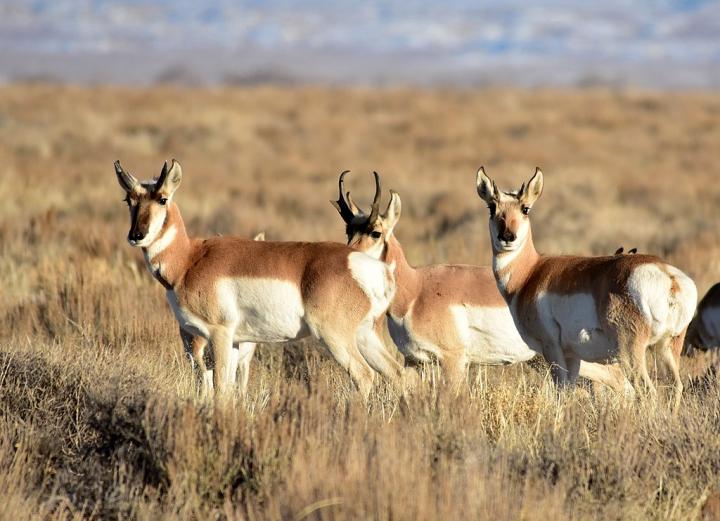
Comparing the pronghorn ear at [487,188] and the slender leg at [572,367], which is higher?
the pronghorn ear at [487,188]

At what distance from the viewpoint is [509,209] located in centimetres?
696

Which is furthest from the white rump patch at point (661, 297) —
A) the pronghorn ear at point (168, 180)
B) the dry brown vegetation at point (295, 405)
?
the pronghorn ear at point (168, 180)

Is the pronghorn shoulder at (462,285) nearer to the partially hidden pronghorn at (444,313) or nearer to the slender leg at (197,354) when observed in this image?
the partially hidden pronghorn at (444,313)

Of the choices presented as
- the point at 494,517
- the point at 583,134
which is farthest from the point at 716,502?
the point at 583,134

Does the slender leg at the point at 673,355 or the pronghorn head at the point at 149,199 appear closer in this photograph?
the slender leg at the point at 673,355

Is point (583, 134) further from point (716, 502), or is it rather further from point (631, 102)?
Result: point (716, 502)

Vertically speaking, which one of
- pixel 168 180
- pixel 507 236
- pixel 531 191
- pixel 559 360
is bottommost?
pixel 559 360

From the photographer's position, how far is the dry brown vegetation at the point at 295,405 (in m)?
4.73

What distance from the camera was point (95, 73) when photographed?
126 m

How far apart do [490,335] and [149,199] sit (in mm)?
2473

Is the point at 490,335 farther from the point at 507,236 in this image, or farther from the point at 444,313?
the point at 507,236

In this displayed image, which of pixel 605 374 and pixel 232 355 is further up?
pixel 232 355

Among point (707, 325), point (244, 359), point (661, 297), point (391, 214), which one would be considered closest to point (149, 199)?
point (244, 359)

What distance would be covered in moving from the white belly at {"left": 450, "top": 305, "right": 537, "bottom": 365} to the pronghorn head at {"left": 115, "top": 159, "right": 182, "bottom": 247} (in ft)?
6.75
